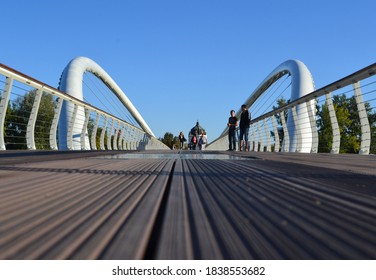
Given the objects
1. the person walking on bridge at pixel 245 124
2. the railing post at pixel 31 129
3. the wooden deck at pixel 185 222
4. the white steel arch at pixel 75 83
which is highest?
the white steel arch at pixel 75 83

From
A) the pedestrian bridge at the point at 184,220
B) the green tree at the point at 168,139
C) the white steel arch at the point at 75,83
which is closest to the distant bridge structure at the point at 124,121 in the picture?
the white steel arch at the point at 75,83

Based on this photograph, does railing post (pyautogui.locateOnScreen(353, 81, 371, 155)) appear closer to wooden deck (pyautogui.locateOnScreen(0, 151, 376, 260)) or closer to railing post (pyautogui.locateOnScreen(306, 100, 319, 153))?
railing post (pyautogui.locateOnScreen(306, 100, 319, 153))

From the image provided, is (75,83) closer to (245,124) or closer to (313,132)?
(245,124)

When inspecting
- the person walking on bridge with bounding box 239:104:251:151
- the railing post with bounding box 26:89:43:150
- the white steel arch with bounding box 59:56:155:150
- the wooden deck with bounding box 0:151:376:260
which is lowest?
the wooden deck with bounding box 0:151:376:260

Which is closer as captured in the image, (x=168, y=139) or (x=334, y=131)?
(x=334, y=131)

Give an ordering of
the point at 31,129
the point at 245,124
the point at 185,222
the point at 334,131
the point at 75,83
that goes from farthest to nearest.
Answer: the point at 75,83 < the point at 245,124 < the point at 334,131 < the point at 31,129 < the point at 185,222

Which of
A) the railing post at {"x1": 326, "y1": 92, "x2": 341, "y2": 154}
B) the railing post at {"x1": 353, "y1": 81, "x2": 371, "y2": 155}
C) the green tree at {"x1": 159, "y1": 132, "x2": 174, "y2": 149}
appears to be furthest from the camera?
the green tree at {"x1": 159, "y1": 132, "x2": 174, "y2": 149}

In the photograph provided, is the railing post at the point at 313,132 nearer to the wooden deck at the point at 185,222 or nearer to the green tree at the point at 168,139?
the wooden deck at the point at 185,222

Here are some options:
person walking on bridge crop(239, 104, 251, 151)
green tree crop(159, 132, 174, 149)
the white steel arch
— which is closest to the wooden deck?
person walking on bridge crop(239, 104, 251, 151)

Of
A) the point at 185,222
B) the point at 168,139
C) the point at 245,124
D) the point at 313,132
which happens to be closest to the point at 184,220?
the point at 185,222

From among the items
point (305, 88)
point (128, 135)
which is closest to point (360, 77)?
point (128, 135)

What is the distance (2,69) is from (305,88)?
19746mm
